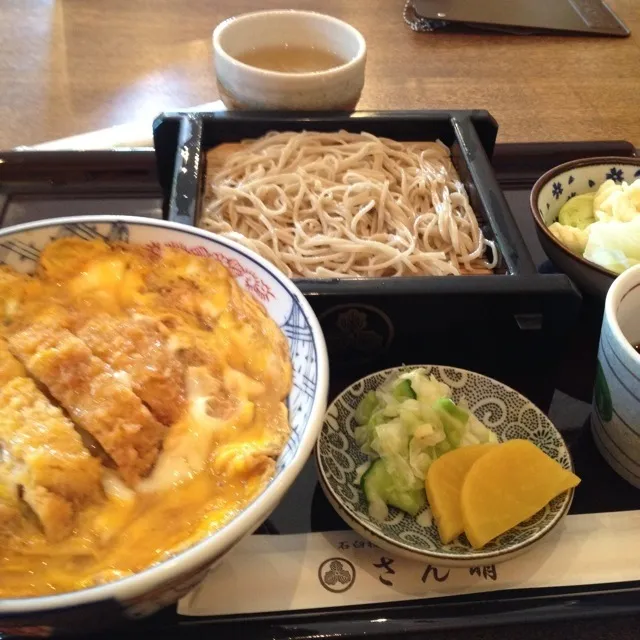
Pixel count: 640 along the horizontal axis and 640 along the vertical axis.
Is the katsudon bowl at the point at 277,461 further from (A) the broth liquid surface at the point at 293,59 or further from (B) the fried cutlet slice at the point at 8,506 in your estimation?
(A) the broth liquid surface at the point at 293,59

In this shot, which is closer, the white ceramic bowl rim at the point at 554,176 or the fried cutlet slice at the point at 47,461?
the fried cutlet slice at the point at 47,461

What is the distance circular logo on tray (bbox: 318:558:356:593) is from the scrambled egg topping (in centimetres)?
22

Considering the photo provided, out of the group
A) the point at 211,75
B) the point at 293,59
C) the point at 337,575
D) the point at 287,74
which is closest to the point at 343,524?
the point at 337,575

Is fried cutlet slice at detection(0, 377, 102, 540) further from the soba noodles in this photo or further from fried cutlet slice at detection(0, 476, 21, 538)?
the soba noodles

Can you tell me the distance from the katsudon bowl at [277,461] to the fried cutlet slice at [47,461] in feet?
0.27

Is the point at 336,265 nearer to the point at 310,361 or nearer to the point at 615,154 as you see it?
the point at 310,361

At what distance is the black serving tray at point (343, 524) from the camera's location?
796 mm

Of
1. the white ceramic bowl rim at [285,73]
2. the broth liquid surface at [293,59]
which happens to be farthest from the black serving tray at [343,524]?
the broth liquid surface at [293,59]

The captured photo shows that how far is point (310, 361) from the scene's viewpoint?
0.79m

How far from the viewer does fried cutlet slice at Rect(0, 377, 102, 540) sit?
2.07ft

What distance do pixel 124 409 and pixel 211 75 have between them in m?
1.73

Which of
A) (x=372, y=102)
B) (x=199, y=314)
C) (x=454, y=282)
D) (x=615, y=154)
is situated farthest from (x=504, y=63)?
(x=199, y=314)

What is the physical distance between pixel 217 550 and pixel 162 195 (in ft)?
3.31

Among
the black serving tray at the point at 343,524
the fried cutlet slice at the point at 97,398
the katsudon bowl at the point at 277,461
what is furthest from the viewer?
the black serving tray at the point at 343,524
